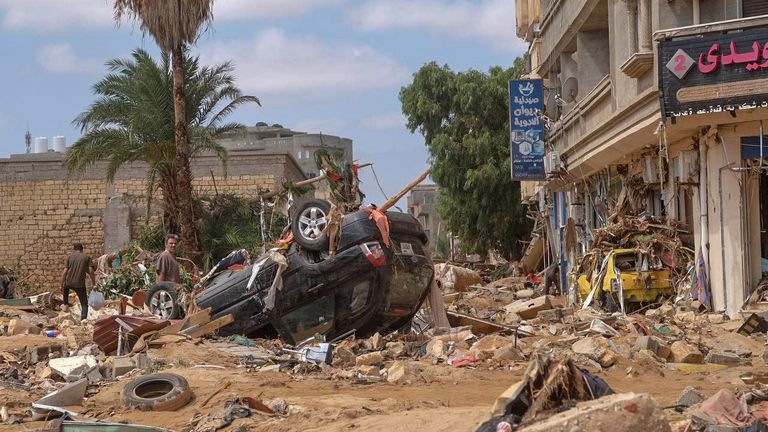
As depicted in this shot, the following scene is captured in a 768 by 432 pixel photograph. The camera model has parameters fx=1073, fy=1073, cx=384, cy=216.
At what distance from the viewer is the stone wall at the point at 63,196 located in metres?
33.6

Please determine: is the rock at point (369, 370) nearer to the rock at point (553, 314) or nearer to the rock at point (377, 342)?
the rock at point (377, 342)

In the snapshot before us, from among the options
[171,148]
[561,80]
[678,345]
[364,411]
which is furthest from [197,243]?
[364,411]

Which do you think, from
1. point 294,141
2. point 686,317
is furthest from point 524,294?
point 294,141

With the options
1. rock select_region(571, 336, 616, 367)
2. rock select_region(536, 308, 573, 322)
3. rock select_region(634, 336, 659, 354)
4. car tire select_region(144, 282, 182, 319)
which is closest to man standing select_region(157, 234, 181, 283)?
car tire select_region(144, 282, 182, 319)

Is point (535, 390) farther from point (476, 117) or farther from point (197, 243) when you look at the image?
point (476, 117)

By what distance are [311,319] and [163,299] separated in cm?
287

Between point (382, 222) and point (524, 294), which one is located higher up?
point (382, 222)

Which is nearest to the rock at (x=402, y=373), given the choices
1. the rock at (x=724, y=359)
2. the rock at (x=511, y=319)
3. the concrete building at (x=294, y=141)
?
the rock at (x=724, y=359)

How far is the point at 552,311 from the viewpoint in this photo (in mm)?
17188

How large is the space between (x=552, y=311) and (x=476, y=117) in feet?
78.7

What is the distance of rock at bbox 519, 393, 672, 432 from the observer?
5.97 metres

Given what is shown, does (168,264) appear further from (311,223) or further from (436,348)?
(436,348)

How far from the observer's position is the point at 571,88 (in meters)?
26.6

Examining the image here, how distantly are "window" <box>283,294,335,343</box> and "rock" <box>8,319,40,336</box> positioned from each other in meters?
4.97
